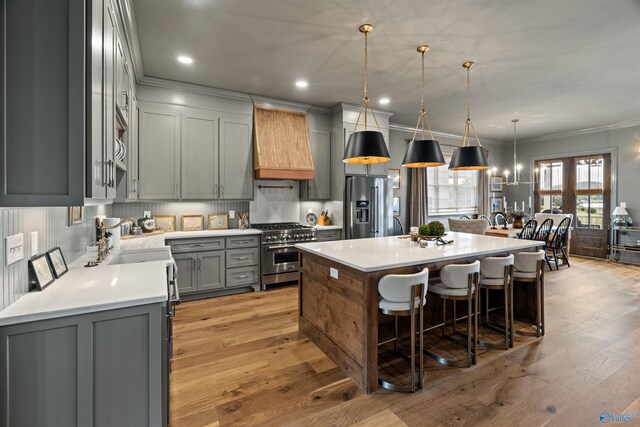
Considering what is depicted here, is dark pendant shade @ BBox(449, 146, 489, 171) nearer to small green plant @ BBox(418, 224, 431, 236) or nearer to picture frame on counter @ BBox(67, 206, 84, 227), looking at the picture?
small green plant @ BBox(418, 224, 431, 236)

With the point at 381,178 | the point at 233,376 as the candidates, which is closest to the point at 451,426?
the point at 233,376

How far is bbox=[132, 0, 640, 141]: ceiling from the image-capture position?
2.68 metres

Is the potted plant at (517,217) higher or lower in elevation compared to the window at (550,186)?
lower

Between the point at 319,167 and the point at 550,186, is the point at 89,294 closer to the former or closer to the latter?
the point at 319,167

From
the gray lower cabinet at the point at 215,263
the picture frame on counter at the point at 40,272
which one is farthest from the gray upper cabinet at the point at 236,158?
the picture frame on counter at the point at 40,272

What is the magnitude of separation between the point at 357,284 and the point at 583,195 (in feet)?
25.0

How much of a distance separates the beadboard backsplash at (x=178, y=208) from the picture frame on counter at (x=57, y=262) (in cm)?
239

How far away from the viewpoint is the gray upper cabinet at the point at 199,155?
442cm

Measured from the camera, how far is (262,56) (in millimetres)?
3541

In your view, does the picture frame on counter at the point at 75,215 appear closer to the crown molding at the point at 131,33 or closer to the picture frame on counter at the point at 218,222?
the crown molding at the point at 131,33

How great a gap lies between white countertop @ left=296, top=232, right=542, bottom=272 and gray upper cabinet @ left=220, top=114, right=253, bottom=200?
2101 millimetres

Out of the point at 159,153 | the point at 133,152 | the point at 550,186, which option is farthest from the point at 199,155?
the point at 550,186

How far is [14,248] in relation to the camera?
150cm

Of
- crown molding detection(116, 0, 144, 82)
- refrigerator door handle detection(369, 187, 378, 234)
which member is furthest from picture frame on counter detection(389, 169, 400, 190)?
crown molding detection(116, 0, 144, 82)
